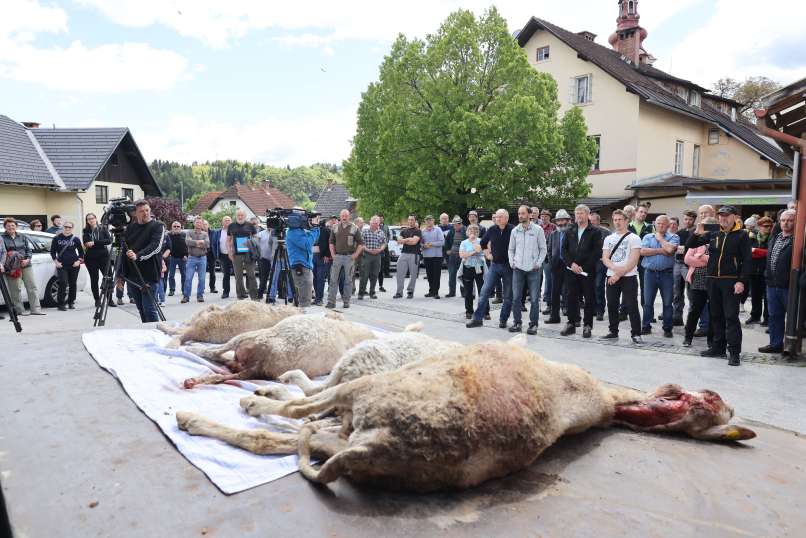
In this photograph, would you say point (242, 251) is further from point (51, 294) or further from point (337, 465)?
point (337, 465)

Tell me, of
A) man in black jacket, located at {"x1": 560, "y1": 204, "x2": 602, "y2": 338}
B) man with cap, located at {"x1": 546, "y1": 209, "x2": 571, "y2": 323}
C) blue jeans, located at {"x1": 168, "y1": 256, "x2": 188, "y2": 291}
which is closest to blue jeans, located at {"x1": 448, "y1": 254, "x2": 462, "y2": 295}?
man with cap, located at {"x1": 546, "y1": 209, "x2": 571, "y2": 323}

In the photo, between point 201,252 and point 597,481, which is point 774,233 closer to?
point 597,481

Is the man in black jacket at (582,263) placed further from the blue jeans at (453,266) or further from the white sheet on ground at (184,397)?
the white sheet on ground at (184,397)

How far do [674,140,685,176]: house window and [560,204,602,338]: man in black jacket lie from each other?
78.8 ft

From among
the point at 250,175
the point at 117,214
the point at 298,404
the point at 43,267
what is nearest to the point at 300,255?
the point at 117,214

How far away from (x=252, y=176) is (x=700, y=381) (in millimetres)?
143971

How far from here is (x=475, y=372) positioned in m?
2.45

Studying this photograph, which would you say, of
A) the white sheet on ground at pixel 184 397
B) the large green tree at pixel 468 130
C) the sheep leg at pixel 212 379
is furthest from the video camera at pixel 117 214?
the large green tree at pixel 468 130

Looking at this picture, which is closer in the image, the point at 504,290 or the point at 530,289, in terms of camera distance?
the point at 530,289

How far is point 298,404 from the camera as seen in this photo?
9.60 ft

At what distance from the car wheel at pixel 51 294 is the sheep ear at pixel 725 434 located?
11.3 meters

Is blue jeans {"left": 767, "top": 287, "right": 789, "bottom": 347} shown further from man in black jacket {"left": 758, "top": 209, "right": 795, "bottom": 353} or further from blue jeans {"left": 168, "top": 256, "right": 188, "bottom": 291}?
blue jeans {"left": 168, "top": 256, "right": 188, "bottom": 291}

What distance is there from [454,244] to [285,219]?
4.77m

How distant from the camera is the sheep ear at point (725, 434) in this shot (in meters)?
2.87
